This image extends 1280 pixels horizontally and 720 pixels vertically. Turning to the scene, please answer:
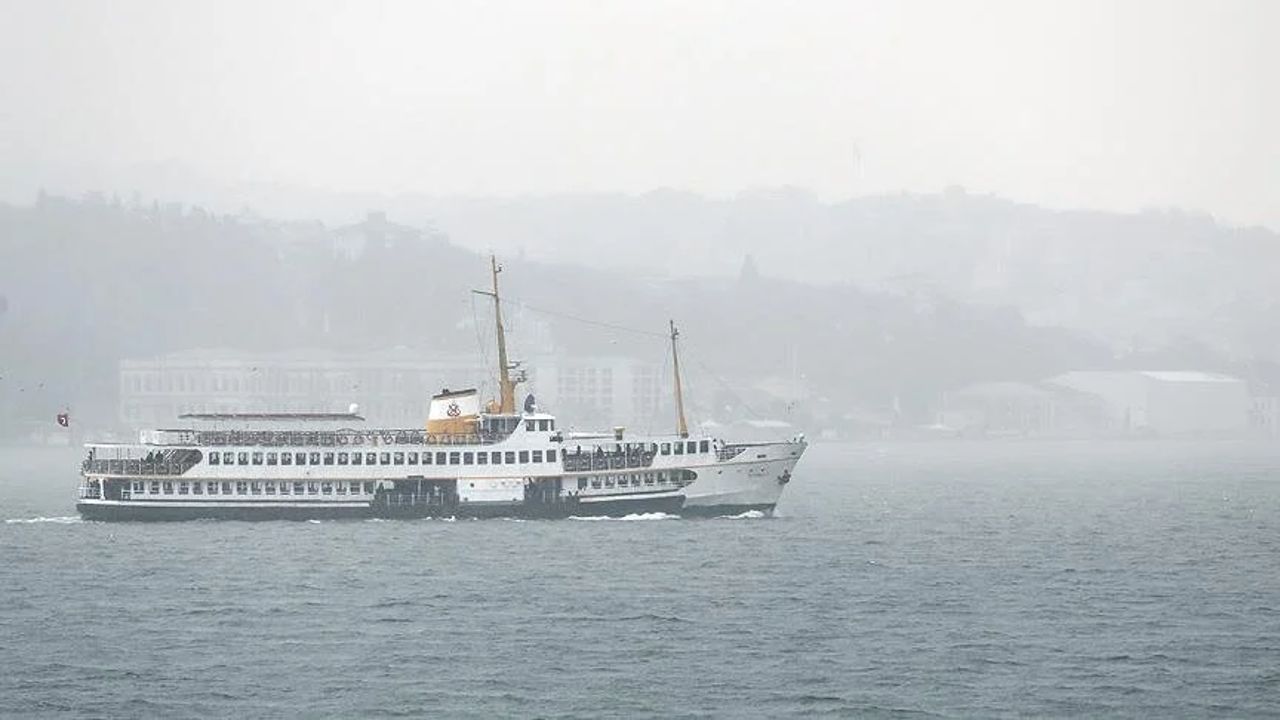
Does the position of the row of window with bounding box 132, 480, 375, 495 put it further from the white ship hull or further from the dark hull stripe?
the white ship hull

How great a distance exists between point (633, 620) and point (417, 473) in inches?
1380

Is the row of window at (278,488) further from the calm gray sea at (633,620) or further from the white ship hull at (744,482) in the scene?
the white ship hull at (744,482)

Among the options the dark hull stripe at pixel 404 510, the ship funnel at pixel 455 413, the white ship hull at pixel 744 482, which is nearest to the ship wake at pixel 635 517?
the dark hull stripe at pixel 404 510

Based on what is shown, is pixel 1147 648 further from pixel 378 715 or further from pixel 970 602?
pixel 378 715

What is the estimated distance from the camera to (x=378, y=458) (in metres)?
107

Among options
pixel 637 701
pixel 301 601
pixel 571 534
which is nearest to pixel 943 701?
pixel 637 701

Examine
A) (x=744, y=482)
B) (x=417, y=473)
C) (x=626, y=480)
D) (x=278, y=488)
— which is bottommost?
(x=744, y=482)

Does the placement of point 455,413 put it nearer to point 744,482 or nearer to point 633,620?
point 744,482

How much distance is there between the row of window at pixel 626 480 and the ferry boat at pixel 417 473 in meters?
0.05

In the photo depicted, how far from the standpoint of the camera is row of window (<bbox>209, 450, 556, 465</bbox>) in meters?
106

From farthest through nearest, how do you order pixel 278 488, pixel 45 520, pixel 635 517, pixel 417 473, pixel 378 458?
pixel 45 520, pixel 635 517, pixel 278 488, pixel 417 473, pixel 378 458

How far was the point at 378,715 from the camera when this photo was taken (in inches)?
2242

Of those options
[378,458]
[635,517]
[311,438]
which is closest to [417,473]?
[378,458]

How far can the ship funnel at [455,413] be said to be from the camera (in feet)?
358
